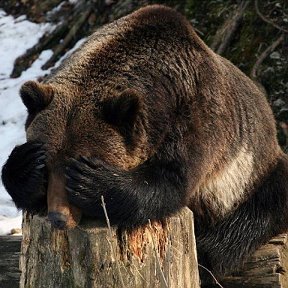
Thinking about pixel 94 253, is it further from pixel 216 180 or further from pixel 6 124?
→ pixel 6 124

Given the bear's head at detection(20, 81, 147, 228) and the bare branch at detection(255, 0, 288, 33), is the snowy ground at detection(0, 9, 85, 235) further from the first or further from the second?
the bear's head at detection(20, 81, 147, 228)

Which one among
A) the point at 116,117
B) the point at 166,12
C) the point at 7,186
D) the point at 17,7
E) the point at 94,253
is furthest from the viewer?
the point at 17,7

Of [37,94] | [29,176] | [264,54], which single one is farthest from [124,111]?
[264,54]

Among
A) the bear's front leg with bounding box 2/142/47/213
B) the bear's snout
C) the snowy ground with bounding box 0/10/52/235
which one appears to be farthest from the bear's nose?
the snowy ground with bounding box 0/10/52/235

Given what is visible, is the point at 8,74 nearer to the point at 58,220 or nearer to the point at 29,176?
the point at 29,176

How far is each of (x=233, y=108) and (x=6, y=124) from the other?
4.81 m

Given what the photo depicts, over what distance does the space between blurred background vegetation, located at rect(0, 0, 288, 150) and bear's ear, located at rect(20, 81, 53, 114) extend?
4244 mm

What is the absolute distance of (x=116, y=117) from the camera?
4277 millimetres

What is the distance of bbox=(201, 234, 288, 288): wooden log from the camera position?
17.6ft

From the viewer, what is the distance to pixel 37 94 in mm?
4340

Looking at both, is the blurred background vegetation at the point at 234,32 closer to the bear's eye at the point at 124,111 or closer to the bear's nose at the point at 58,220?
the bear's eye at the point at 124,111

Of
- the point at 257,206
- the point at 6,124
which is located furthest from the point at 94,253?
the point at 6,124

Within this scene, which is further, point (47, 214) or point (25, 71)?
point (25, 71)

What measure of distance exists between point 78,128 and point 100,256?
28.0 inches
